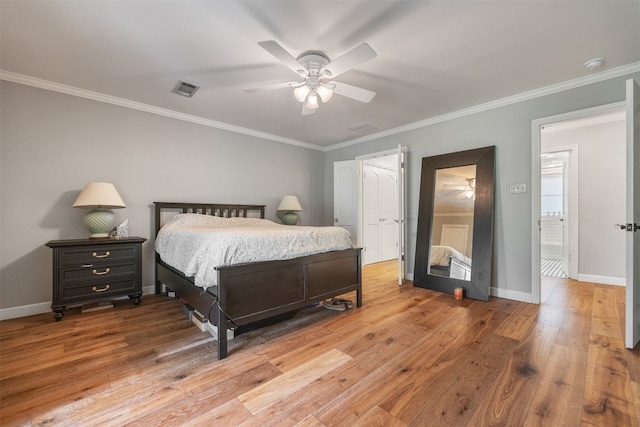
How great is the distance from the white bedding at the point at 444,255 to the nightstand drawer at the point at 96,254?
12.6 ft

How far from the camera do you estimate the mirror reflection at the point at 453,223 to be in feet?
11.6

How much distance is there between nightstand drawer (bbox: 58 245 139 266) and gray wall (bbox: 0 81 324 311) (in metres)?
0.48

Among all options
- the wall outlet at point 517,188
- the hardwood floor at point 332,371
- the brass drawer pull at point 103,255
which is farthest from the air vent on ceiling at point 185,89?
the wall outlet at point 517,188

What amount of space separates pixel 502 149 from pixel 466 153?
41 centimetres

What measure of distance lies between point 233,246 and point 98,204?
1865 millimetres

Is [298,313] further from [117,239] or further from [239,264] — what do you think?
[117,239]

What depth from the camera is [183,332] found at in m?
2.37

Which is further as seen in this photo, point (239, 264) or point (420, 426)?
point (239, 264)

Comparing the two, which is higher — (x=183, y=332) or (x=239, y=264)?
(x=239, y=264)

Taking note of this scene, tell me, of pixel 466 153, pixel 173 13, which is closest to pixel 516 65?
pixel 466 153

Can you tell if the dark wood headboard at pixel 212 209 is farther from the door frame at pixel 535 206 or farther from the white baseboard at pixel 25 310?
the door frame at pixel 535 206

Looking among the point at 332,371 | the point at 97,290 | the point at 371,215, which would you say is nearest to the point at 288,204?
the point at 371,215

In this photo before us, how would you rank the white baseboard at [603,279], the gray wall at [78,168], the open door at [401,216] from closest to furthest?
the gray wall at [78,168] → the white baseboard at [603,279] → the open door at [401,216]

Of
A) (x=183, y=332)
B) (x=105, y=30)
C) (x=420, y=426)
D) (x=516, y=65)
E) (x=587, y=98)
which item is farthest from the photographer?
(x=587, y=98)
